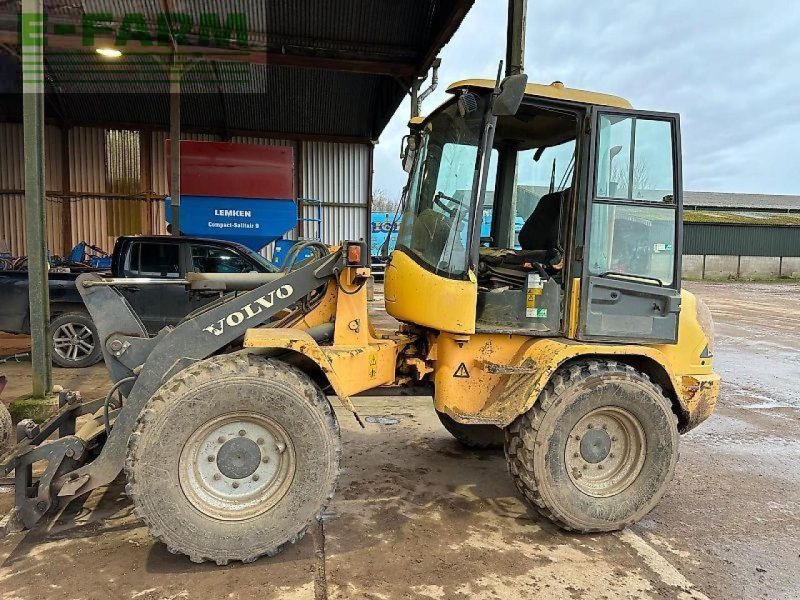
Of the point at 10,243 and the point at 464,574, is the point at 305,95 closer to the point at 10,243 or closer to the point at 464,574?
the point at 10,243

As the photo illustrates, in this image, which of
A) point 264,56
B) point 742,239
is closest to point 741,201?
point 742,239

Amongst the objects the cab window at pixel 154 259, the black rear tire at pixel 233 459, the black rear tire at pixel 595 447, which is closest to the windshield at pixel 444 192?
the black rear tire at pixel 595 447

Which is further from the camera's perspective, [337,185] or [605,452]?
[337,185]

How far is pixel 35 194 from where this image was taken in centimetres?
500

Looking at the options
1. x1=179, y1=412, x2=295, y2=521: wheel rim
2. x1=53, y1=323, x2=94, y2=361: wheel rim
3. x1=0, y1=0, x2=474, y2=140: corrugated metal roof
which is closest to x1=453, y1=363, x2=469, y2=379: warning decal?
x1=179, y1=412, x2=295, y2=521: wheel rim

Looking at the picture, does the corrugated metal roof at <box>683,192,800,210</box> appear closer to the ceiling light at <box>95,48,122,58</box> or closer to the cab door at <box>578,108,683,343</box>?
the ceiling light at <box>95,48,122,58</box>

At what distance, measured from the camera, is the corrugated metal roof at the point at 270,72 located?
34.7 ft

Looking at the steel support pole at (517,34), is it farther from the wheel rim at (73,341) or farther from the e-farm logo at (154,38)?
the wheel rim at (73,341)

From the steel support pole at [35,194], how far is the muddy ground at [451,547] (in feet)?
5.98

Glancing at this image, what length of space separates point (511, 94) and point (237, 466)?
2.42m

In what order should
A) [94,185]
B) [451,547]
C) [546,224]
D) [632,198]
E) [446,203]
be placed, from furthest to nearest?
[94,185]
[546,224]
[446,203]
[632,198]
[451,547]

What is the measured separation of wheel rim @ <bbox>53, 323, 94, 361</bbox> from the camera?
7.36 m

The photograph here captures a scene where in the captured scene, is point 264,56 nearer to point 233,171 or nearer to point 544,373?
point 233,171

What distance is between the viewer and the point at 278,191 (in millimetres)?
12031
